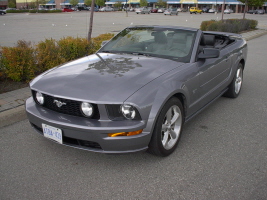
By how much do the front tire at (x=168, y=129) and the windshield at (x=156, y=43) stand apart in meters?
0.80

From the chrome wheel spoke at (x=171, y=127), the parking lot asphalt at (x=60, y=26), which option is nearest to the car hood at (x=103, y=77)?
the chrome wheel spoke at (x=171, y=127)

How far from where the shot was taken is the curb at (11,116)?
4246 mm

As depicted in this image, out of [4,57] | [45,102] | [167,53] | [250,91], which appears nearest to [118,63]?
[167,53]

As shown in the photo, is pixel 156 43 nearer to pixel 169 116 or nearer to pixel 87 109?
pixel 169 116

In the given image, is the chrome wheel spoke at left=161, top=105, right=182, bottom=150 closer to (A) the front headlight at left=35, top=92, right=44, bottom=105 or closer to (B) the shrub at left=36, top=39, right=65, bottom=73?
(A) the front headlight at left=35, top=92, right=44, bottom=105

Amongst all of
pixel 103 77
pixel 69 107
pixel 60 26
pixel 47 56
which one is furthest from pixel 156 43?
pixel 60 26

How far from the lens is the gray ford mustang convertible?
2785 mm

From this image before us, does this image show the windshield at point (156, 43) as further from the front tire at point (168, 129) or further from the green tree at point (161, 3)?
the green tree at point (161, 3)

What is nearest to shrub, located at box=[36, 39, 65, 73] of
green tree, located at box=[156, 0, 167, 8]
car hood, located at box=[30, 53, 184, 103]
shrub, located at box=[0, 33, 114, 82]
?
shrub, located at box=[0, 33, 114, 82]

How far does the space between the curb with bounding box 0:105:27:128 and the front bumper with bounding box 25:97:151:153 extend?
158cm

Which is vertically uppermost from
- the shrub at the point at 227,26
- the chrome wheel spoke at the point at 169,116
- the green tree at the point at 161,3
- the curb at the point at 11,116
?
the green tree at the point at 161,3

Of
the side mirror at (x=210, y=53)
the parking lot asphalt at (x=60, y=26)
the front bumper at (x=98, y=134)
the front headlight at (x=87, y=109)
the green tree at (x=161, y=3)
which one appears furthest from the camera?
the green tree at (x=161, y=3)

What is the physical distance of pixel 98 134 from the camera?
8.96 feet

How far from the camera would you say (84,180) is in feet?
9.43
